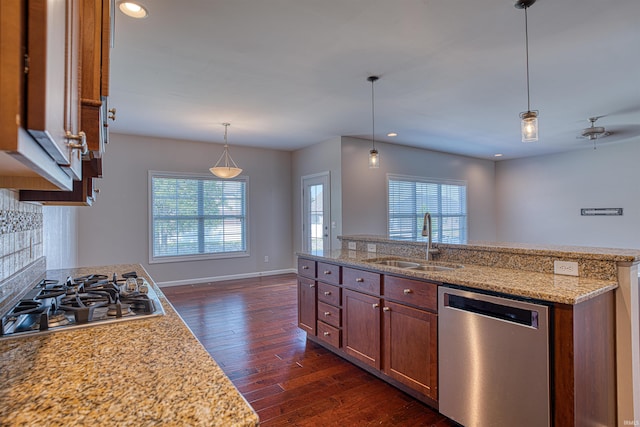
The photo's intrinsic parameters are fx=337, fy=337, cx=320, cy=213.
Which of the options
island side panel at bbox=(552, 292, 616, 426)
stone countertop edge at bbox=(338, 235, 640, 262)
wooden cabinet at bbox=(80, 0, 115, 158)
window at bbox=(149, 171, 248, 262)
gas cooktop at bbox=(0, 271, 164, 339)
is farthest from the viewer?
window at bbox=(149, 171, 248, 262)

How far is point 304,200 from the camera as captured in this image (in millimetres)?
6840

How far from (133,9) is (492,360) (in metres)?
3.00

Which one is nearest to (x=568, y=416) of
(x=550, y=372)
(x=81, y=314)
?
(x=550, y=372)

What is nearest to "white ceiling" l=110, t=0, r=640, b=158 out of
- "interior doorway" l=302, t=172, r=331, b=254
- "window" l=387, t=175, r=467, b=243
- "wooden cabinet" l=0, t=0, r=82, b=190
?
"interior doorway" l=302, t=172, r=331, b=254

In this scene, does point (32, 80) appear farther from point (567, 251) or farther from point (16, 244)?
point (567, 251)

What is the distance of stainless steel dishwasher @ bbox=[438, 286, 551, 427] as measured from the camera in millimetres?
1637

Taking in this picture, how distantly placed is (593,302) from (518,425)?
2.39 feet

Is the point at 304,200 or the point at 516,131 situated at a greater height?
the point at 516,131

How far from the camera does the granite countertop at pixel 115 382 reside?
2.35ft

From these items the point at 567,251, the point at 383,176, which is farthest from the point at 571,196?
the point at 567,251

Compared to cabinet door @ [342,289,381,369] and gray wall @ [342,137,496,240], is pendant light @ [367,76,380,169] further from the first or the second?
cabinet door @ [342,289,381,369]

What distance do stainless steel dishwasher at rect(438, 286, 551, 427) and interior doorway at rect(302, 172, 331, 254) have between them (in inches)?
159

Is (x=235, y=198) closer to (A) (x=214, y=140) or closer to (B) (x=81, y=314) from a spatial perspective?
(A) (x=214, y=140)

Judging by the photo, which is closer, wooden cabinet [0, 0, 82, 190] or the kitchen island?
wooden cabinet [0, 0, 82, 190]
